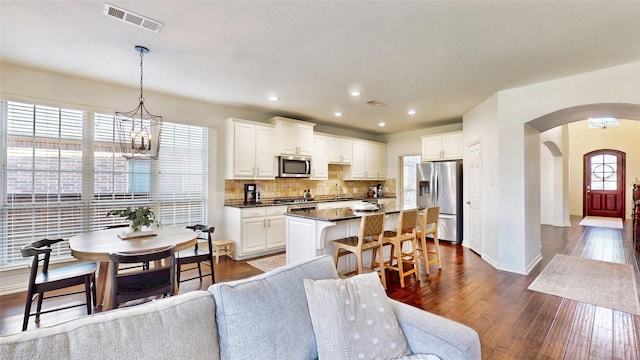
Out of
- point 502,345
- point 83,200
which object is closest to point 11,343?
point 502,345

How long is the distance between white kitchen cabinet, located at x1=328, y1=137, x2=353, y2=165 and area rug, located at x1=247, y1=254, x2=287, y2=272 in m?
2.55


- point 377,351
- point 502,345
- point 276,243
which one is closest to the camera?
point 377,351

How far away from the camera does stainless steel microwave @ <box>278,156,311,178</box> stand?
5.33 meters

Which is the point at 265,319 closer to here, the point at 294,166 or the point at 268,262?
the point at 268,262

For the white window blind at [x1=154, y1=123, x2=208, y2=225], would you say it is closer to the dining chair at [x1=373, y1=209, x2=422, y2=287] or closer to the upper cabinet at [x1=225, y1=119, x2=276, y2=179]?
the upper cabinet at [x1=225, y1=119, x2=276, y2=179]

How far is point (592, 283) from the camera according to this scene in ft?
11.4

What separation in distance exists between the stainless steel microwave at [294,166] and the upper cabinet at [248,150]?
0.56 feet

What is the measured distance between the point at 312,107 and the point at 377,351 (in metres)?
4.28

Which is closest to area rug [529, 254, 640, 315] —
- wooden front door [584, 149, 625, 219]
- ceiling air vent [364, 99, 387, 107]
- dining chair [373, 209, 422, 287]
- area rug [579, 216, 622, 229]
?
dining chair [373, 209, 422, 287]

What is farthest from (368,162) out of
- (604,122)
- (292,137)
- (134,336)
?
(604,122)

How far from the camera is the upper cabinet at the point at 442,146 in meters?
5.77

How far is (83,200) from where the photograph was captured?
369 cm

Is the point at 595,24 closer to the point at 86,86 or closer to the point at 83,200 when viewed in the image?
the point at 86,86

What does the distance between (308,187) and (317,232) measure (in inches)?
120
